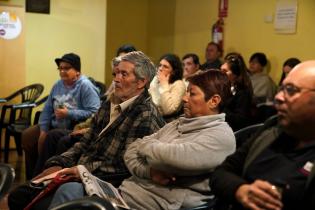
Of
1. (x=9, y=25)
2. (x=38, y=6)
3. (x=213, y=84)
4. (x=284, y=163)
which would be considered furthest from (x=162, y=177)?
(x=38, y=6)

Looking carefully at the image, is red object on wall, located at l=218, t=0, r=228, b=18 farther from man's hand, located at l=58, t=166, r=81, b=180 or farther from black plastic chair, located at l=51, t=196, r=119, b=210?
black plastic chair, located at l=51, t=196, r=119, b=210

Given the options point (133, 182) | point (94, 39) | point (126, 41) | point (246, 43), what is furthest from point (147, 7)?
point (133, 182)

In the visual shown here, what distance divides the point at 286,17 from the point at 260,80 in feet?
2.61

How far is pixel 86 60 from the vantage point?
20.8 feet

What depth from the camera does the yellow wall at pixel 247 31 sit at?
5383 millimetres

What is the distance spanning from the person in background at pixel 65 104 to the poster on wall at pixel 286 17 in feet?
8.97

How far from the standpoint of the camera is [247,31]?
6070 mm

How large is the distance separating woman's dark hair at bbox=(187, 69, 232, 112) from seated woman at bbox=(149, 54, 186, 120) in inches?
68.5

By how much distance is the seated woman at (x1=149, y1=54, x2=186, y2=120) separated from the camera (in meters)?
3.87

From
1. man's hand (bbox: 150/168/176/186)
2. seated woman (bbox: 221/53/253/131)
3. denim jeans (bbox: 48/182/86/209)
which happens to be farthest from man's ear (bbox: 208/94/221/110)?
seated woman (bbox: 221/53/253/131)

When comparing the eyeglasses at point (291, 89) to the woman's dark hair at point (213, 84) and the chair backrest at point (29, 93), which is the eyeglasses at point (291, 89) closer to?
the woman's dark hair at point (213, 84)

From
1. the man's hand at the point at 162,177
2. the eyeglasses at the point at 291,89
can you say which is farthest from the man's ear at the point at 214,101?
the eyeglasses at the point at 291,89

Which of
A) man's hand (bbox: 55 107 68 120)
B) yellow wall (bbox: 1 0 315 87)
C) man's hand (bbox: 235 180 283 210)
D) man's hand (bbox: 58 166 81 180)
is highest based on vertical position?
yellow wall (bbox: 1 0 315 87)

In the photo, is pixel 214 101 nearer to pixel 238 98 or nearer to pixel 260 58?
pixel 238 98
